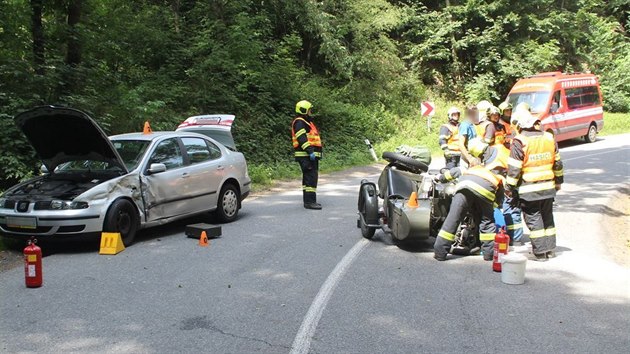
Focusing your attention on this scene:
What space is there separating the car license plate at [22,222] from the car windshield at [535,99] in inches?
782

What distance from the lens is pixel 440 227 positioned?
7.74 meters

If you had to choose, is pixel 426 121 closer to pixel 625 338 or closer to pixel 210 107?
pixel 210 107

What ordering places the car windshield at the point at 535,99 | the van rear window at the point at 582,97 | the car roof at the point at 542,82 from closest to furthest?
the car windshield at the point at 535,99, the car roof at the point at 542,82, the van rear window at the point at 582,97

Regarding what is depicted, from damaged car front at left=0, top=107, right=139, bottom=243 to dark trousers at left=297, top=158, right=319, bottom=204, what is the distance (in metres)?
3.60

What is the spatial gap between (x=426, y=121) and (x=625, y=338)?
23.4 m

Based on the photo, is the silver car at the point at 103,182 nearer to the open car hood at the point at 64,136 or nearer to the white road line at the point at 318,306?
the open car hood at the point at 64,136

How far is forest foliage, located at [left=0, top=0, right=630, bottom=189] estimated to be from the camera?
47.1 feet

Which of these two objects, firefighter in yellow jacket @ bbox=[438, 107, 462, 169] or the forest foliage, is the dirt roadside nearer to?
firefighter in yellow jacket @ bbox=[438, 107, 462, 169]

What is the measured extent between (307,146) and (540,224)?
4.84 metres

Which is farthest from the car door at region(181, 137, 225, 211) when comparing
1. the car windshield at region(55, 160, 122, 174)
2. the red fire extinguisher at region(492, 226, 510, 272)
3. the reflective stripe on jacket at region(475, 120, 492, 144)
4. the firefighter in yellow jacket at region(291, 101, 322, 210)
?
the red fire extinguisher at region(492, 226, 510, 272)

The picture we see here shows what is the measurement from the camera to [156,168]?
830cm

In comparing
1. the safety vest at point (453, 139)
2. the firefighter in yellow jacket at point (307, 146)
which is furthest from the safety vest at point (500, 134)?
the firefighter in yellow jacket at point (307, 146)

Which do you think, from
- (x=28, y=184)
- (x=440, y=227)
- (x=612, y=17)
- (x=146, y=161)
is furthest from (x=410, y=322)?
(x=612, y=17)

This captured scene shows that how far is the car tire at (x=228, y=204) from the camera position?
32.1 ft
